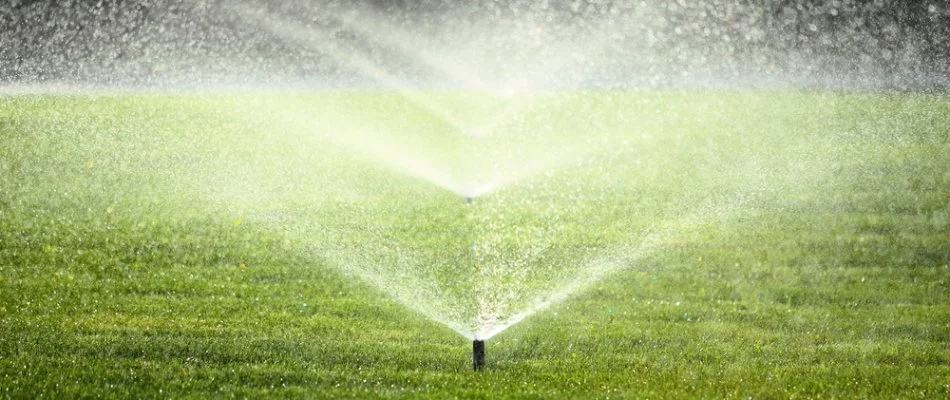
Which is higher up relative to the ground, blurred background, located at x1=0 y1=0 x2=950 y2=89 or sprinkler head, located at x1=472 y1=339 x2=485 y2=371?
sprinkler head, located at x1=472 y1=339 x2=485 y2=371

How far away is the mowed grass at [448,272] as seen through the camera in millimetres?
5246

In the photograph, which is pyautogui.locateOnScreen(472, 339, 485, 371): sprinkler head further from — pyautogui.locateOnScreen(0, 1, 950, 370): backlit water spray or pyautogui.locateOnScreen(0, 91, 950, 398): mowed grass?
pyautogui.locateOnScreen(0, 91, 950, 398): mowed grass

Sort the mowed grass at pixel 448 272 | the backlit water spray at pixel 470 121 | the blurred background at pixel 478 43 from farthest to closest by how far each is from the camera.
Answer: the blurred background at pixel 478 43
the backlit water spray at pixel 470 121
the mowed grass at pixel 448 272

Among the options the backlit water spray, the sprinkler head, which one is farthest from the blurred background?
the sprinkler head

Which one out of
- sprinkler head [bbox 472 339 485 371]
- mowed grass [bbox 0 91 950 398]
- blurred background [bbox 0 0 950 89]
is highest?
sprinkler head [bbox 472 339 485 371]

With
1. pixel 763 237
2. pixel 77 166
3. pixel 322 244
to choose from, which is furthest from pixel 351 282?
pixel 77 166

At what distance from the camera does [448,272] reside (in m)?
7.45

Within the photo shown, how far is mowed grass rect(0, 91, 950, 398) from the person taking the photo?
5.25 metres

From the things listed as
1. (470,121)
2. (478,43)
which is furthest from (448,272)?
(478,43)

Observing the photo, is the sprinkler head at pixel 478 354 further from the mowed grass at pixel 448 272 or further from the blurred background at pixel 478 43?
the blurred background at pixel 478 43

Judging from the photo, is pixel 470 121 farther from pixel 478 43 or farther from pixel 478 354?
pixel 478 43

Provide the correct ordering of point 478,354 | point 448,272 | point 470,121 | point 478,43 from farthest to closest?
point 478,43, point 470,121, point 448,272, point 478,354

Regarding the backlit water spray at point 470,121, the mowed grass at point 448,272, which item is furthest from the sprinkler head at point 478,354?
the mowed grass at point 448,272

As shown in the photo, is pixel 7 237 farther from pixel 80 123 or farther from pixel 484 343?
pixel 80 123
